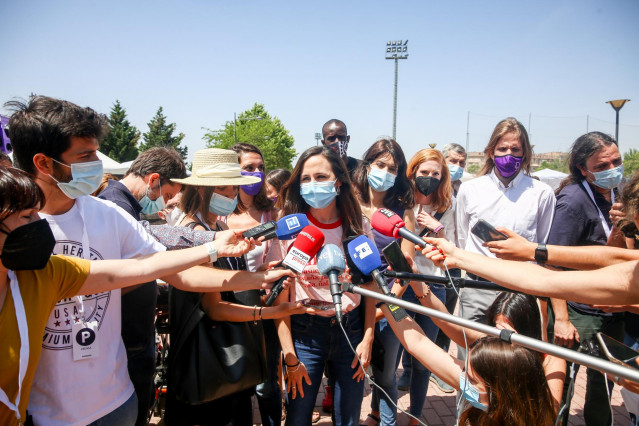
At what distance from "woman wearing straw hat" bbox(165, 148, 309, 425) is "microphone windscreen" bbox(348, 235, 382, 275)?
24.4 inches

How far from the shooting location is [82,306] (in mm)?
1690

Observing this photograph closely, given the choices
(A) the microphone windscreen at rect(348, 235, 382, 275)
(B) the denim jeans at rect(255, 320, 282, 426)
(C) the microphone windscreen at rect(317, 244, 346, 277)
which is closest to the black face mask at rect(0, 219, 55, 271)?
(C) the microphone windscreen at rect(317, 244, 346, 277)

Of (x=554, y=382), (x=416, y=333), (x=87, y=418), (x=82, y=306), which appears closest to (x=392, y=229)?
(x=416, y=333)

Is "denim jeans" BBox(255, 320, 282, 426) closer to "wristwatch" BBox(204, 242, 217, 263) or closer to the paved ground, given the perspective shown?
the paved ground

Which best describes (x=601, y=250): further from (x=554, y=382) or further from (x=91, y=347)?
(x=91, y=347)

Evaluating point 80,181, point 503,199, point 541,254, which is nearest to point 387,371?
point 541,254

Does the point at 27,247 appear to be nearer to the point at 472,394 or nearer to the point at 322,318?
the point at 322,318

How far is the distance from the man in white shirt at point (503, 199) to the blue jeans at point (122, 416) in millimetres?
2347

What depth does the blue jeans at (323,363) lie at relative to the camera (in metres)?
2.36

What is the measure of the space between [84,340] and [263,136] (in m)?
37.7

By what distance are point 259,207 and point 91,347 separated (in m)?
2.13

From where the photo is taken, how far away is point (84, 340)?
1.67 meters

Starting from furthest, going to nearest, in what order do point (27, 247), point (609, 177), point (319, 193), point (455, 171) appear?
point (455, 171), point (609, 177), point (319, 193), point (27, 247)

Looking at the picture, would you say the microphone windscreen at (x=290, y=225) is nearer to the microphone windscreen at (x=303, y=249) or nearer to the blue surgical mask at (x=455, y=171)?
the microphone windscreen at (x=303, y=249)
